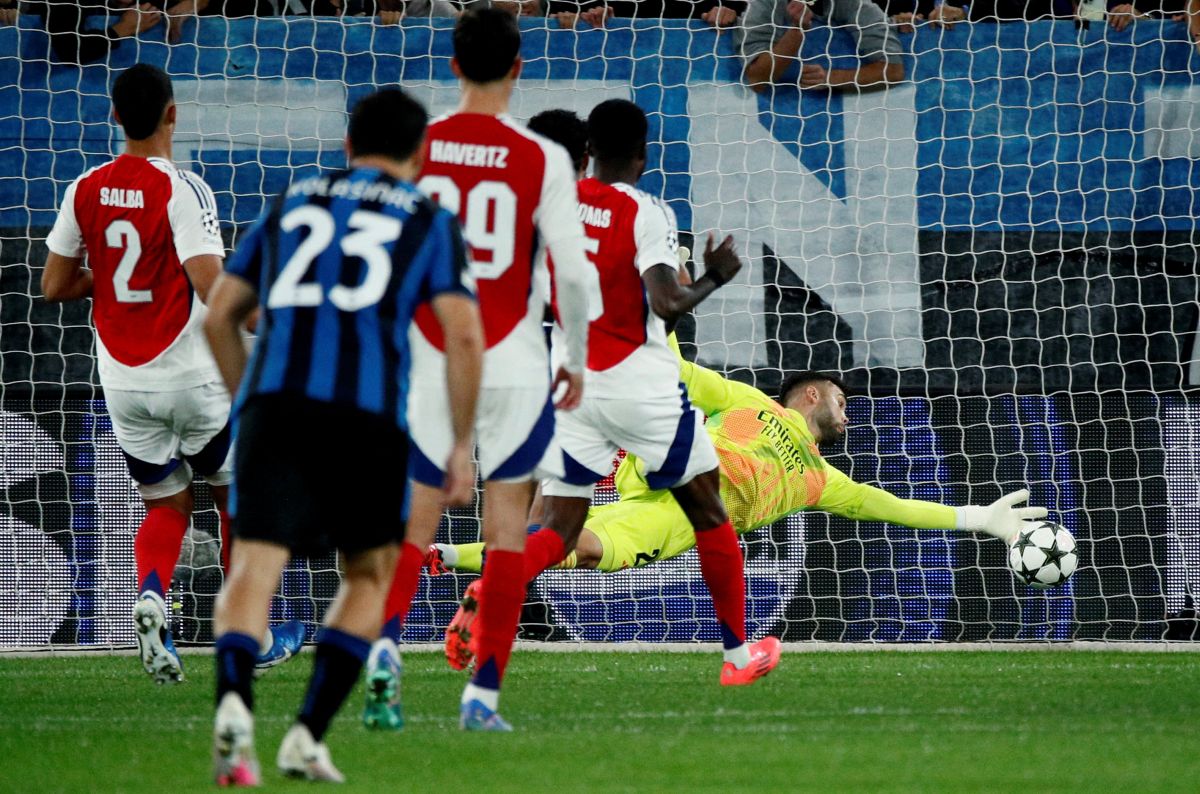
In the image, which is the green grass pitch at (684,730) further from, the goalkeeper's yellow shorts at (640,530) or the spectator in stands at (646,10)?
the spectator in stands at (646,10)

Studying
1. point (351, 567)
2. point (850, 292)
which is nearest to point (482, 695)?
point (351, 567)

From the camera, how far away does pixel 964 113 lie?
9477 millimetres

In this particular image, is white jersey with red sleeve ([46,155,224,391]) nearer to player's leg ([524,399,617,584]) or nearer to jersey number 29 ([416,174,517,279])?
player's leg ([524,399,617,584])

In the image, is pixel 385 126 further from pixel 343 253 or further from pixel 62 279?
pixel 62 279

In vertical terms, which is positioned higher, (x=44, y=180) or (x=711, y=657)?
(x=44, y=180)

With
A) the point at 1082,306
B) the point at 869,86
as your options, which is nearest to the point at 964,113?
the point at 869,86

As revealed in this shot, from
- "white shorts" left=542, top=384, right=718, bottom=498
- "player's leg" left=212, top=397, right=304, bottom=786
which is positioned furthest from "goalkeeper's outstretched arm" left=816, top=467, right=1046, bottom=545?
"player's leg" left=212, top=397, right=304, bottom=786

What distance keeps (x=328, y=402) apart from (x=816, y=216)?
6.30 meters

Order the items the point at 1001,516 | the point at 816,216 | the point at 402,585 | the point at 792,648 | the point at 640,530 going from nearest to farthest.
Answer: the point at 402,585 < the point at 640,530 < the point at 1001,516 < the point at 792,648 < the point at 816,216

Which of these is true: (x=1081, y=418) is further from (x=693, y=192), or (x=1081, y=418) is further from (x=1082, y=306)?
(x=693, y=192)

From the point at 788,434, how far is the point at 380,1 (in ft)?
12.2

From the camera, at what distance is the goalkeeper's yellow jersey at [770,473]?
755 centimetres

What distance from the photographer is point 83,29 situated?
927cm

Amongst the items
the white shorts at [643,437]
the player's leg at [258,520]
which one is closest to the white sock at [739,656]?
the white shorts at [643,437]
